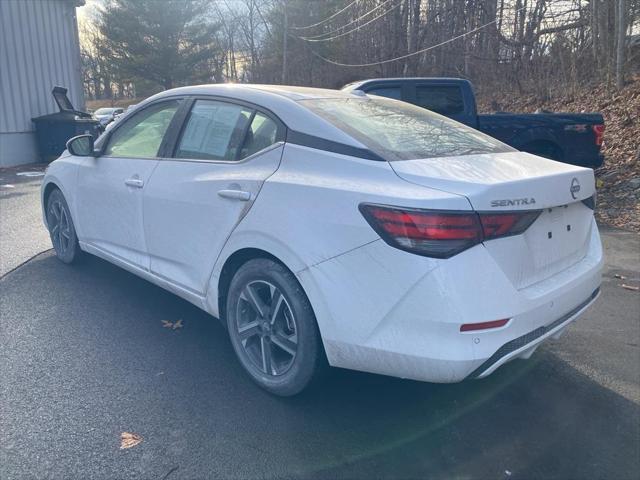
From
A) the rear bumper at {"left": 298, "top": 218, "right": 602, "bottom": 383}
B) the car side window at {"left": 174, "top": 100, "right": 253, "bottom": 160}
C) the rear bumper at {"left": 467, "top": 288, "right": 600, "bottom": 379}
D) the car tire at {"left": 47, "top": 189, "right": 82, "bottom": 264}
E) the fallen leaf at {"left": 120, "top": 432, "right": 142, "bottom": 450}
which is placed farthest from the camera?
the car tire at {"left": 47, "top": 189, "right": 82, "bottom": 264}

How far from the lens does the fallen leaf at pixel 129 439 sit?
280cm

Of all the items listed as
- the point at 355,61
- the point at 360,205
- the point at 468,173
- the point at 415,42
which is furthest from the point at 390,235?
the point at 355,61

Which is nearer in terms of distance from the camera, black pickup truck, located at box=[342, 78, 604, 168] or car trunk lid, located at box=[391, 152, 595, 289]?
car trunk lid, located at box=[391, 152, 595, 289]

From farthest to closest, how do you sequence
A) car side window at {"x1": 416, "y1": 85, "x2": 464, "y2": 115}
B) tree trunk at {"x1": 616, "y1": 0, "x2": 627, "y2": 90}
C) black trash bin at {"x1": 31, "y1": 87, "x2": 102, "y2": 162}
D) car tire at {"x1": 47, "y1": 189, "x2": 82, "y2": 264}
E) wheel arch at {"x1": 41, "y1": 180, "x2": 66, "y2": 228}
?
black trash bin at {"x1": 31, "y1": 87, "x2": 102, "y2": 162}, tree trunk at {"x1": 616, "y1": 0, "x2": 627, "y2": 90}, car side window at {"x1": 416, "y1": 85, "x2": 464, "y2": 115}, wheel arch at {"x1": 41, "y1": 180, "x2": 66, "y2": 228}, car tire at {"x1": 47, "y1": 189, "x2": 82, "y2": 264}

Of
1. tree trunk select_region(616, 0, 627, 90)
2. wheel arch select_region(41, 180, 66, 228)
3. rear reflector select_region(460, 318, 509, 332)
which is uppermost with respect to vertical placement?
tree trunk select_region(616, 0, 627, 90)

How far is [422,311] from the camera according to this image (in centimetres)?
255

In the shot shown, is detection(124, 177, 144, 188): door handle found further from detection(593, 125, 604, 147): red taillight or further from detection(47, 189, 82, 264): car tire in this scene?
detection(593, 125, 604, 147): red taillight

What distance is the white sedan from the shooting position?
2.56 m

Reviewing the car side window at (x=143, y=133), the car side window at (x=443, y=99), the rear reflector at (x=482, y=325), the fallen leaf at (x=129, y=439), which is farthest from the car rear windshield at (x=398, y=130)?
the car side window at (x=443, y=99)

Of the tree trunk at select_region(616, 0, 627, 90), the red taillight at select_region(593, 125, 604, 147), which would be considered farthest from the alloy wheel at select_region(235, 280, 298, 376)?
the tree trunk at select_region(616, 0, 627, 90)

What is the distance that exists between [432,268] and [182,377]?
1.74 metres

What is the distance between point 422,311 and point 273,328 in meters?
0.98

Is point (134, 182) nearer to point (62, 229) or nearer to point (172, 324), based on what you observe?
point (172, 324)

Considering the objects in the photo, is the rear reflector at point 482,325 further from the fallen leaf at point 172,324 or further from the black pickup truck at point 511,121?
the black pickup truck at point 511,121
